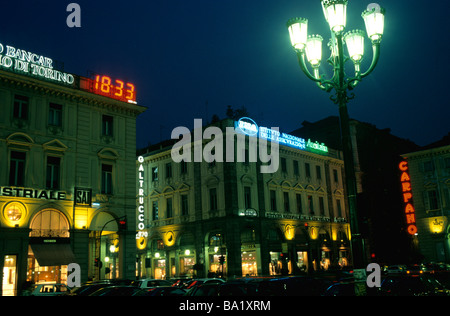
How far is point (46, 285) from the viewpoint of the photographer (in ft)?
70.8

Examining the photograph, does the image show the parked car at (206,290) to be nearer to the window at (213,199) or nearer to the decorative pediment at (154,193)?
the window at (213,199)

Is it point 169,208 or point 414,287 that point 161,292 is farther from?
point 169,208

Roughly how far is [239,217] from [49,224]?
1940 centimetres

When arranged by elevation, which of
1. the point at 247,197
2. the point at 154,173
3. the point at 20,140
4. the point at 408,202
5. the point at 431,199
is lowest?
the point at 408,202

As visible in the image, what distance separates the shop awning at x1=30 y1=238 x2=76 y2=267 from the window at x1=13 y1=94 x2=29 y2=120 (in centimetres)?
801

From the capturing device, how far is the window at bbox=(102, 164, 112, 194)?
31.3m

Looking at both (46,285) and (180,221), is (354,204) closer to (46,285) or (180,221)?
(46,285)

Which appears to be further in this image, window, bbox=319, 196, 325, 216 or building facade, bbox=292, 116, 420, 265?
window, bbox=319, 196, 325, 216

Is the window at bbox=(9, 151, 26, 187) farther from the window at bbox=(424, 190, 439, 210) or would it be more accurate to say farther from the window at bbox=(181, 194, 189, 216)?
the window at bbox=(424, 190, 439, 210)

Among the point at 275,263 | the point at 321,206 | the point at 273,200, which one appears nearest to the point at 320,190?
the point at 321,206

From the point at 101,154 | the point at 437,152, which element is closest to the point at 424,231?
the point at 437,152

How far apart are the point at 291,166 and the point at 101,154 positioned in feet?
84.7

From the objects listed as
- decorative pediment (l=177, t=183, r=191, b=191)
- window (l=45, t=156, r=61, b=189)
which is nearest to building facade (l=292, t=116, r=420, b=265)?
decorative pediment (l=177, t=183, r=191, b=191)

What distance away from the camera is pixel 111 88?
108 ft
